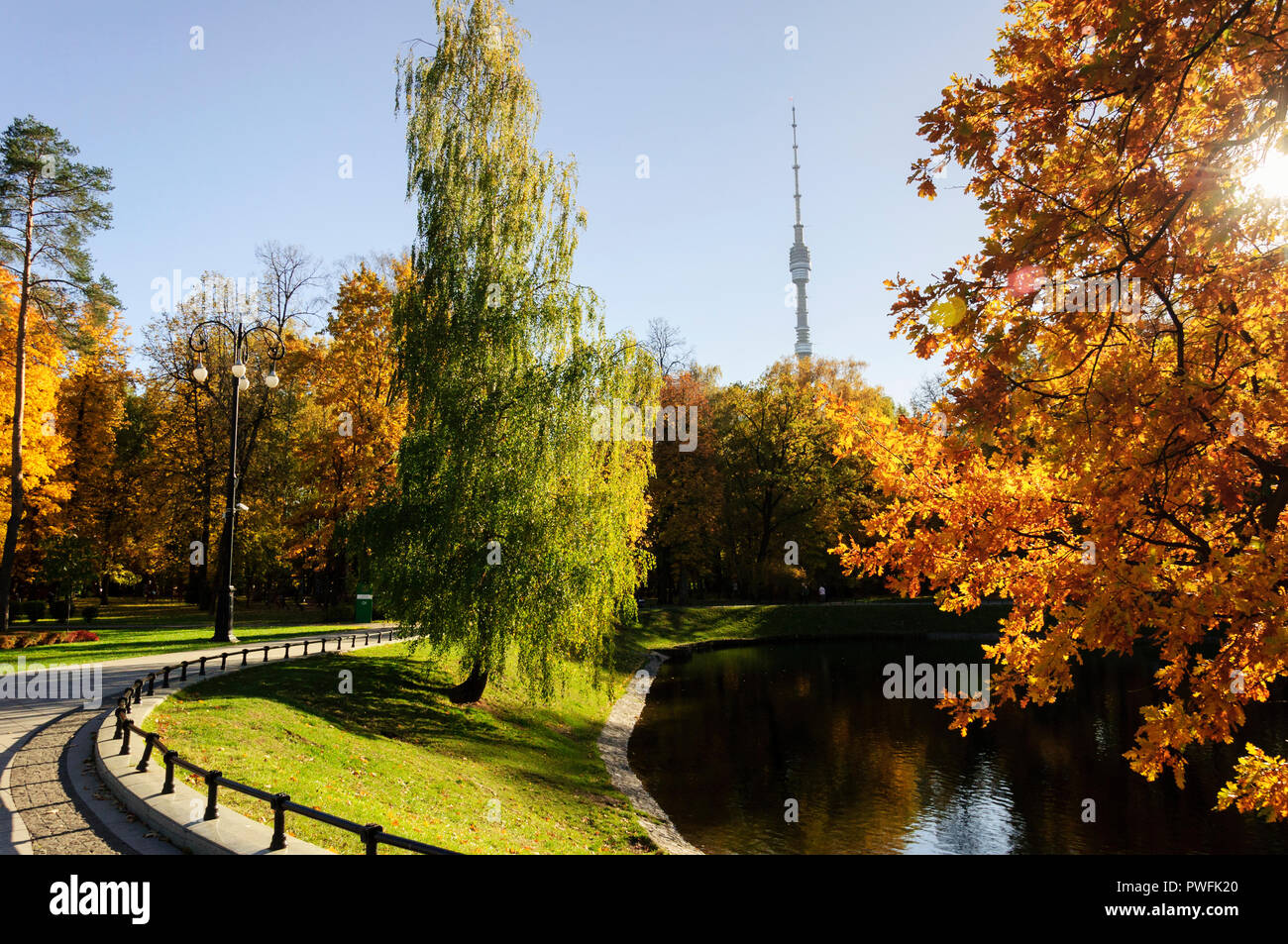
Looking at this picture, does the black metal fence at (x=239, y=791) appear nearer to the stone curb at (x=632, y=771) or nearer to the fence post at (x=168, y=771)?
the fence post at (x=168, y=771)

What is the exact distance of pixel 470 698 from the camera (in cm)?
2103

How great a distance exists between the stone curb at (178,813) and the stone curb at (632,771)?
8.13m

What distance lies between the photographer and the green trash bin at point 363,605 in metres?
32.8

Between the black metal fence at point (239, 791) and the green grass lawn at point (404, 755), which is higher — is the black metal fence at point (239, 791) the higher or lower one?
the higher one

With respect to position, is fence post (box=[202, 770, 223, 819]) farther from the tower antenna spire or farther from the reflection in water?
the tower antenna spire

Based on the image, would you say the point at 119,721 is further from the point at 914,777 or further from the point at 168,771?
the point at 914,777

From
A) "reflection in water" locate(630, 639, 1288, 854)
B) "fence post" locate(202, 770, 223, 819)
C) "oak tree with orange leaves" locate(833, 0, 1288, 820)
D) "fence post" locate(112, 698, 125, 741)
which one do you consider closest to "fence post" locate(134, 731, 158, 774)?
"fence post" locate(112, 698, 125, 741)

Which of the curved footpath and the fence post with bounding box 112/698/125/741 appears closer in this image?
the curved footpath

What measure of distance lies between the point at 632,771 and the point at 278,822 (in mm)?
13412

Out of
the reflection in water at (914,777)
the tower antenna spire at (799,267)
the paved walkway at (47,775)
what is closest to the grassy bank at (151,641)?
the paved walkway at (47,775)

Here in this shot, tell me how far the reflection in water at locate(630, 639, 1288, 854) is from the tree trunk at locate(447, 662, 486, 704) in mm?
4854

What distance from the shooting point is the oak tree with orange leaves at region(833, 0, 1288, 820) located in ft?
15.8
